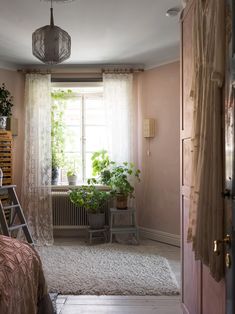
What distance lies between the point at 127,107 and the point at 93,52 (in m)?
0.95

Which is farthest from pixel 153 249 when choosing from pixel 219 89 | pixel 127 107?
pixel 219 89

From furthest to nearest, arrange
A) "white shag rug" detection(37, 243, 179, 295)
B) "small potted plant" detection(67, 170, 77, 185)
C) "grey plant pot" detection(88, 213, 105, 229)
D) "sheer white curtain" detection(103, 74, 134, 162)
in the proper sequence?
"small potted plant" detection(67, 170, 77, 185), "sheer white curtain" detection(103, 74, 134, 162), "grey plant pot" detection(88, 213, 105, 229), "white shag rug" detection(37, 243, 179, 295)

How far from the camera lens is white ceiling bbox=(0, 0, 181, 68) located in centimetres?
300

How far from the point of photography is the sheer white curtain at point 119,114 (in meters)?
4.68

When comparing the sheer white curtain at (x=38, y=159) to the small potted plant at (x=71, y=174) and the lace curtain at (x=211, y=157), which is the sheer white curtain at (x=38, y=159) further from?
the lace curtain at (x=211, y=157)

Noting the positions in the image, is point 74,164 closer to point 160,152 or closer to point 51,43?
point 160,152

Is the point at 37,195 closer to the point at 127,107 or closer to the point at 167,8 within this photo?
the point at 127,107

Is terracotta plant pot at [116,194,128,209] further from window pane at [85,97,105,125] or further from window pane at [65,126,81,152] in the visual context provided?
window pane at [85,97,105,125]

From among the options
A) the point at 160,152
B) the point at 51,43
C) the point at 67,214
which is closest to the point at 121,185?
the point at 160,152

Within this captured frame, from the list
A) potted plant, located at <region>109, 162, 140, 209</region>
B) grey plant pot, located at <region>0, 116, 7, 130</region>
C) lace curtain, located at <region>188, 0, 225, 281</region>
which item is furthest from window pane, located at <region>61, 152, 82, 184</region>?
lace curtain, located at <region>188, 0, 225, 281</region>

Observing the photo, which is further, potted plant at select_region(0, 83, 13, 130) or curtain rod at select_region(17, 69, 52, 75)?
curtain rod at select_region(17, 69, 52, 75)

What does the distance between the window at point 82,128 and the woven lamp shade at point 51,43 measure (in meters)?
2.56

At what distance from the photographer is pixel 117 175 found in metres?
4.44

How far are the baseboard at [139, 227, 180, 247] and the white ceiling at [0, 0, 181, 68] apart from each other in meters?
2.49
